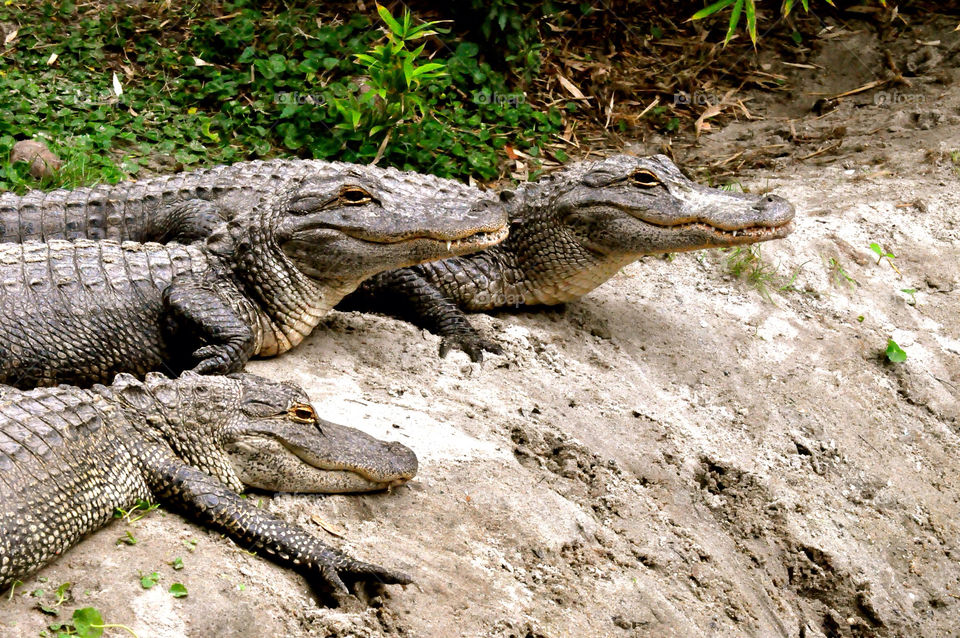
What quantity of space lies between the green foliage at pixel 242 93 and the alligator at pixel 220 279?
1832mm

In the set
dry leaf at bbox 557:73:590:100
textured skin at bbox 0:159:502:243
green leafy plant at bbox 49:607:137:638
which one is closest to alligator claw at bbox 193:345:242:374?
textured skin at bbox 0:159:502:243

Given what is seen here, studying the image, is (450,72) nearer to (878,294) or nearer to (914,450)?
(878,294)

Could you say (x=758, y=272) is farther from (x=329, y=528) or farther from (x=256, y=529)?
(x=256, y=529)

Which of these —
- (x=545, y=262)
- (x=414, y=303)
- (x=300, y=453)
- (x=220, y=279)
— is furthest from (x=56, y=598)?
(x=545, y=262)

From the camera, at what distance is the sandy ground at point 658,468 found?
3.16m

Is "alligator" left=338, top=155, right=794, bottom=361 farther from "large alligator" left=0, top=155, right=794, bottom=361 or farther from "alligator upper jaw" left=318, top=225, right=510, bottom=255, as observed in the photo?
"alligator upper jaw" left=318, top=225, right=510, bottom=255

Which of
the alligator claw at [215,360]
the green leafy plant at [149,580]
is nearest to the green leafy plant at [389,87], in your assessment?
the alligator claw at [215,360]

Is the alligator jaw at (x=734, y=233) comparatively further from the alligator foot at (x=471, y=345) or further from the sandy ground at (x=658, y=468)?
the alligator foot at (x=471, y=345)

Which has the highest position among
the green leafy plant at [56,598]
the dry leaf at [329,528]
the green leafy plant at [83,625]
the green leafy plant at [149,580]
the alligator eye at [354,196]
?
the alligator eye at [354,196]

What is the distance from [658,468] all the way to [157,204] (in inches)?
120

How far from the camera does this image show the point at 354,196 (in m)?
4.70

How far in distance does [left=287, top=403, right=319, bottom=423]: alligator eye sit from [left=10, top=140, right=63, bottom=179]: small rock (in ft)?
10.9

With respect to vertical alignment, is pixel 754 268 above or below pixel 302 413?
below

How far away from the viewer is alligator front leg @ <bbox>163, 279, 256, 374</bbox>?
4.32 m
